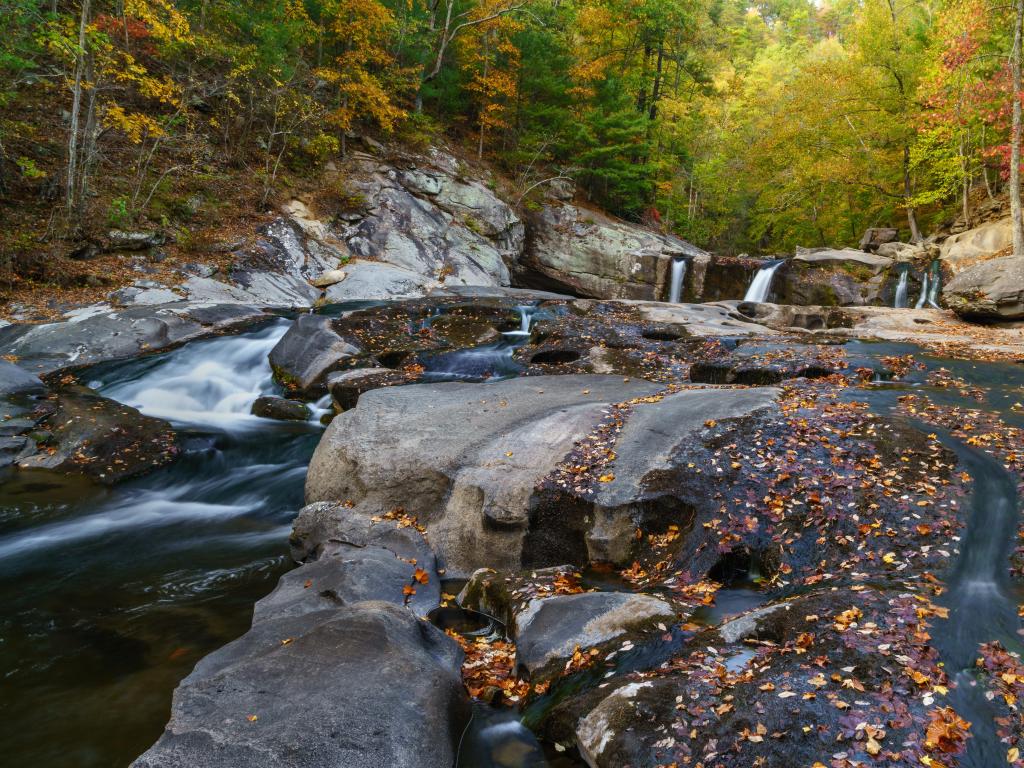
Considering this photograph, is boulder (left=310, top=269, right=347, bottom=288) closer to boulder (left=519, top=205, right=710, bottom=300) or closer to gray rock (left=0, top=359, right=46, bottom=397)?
gray rock (left=0, top=359, right=46, bottom=397)

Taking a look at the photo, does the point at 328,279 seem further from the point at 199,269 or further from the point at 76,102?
the point at 76,102

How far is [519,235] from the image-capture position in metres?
25.3

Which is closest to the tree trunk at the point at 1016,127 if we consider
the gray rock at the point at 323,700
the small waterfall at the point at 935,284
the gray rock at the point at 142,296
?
the small waterfall at the point at 935,284

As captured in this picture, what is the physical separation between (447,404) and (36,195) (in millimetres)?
14357

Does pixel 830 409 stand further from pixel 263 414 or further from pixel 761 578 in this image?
pixel 263 414

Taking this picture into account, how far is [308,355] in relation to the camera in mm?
11625

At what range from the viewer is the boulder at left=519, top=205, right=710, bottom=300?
24.8m

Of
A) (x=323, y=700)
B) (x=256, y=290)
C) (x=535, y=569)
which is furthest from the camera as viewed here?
(x=256, y=290)

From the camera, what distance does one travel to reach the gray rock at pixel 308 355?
1130cm

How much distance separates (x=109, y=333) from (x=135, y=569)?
27.1ft

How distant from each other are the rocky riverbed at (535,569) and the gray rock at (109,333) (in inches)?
36.9

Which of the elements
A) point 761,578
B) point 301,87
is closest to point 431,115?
point 301,87

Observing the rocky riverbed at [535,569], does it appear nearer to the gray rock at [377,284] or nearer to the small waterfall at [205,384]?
the small waterfall at [205,384]

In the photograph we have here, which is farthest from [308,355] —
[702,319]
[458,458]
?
[702,319]
